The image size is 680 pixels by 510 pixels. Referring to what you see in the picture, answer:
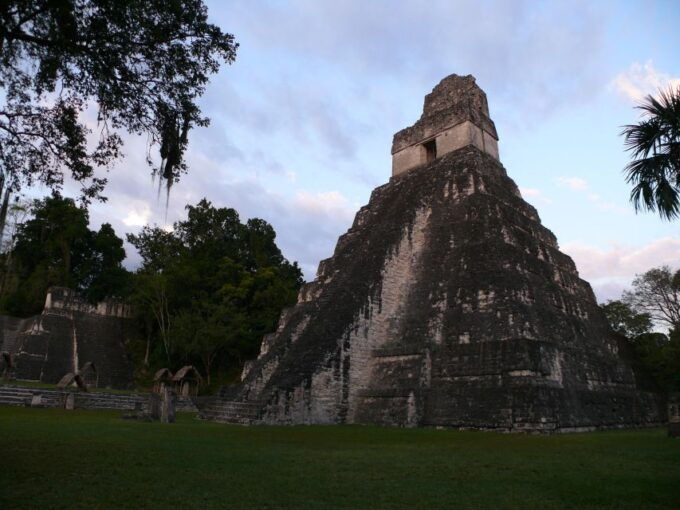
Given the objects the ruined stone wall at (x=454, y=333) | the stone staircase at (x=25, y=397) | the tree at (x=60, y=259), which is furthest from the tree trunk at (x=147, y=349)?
the ruined stone wall at (x=454, y=333)

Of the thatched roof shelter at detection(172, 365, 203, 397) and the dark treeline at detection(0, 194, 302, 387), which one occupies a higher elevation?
the dark treeline at detection(0, 194, 302, 387)

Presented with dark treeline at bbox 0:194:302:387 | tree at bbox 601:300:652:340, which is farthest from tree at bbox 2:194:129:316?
tree at bbox 601:300:652:340

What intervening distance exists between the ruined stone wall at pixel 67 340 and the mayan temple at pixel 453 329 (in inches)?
681

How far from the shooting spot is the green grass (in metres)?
4.09

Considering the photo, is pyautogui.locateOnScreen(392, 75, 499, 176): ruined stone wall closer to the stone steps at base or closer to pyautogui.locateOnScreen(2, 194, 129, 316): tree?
the stone steps at base

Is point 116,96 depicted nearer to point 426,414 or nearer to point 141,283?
point 426,414

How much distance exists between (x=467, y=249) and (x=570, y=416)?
16.1ft

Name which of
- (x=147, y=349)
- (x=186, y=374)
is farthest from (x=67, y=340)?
(x=186, y=374)

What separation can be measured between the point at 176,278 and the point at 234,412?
20.5 m

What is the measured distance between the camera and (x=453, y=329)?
12.4 metres

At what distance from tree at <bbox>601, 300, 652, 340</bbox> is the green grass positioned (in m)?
15.3

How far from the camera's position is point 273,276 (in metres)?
31.7

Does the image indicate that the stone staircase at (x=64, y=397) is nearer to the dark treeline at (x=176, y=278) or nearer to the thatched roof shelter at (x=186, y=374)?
the thatched roof shelter at (x=186, y=374)

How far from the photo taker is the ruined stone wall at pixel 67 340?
85.7 feet
